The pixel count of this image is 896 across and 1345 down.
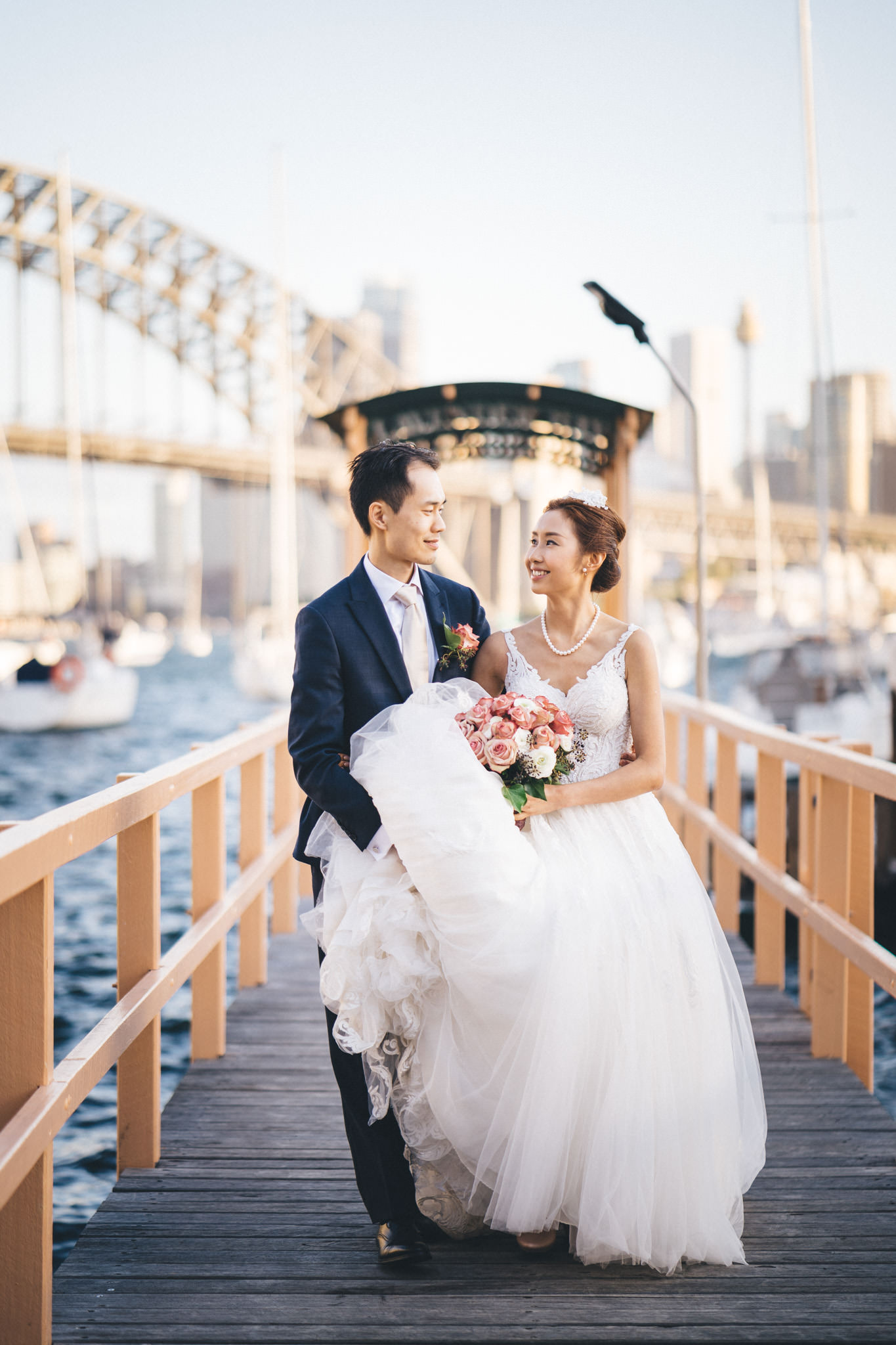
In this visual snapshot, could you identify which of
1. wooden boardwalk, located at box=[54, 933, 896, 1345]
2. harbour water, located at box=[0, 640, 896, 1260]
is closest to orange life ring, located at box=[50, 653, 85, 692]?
harbour water, located at box=[0, 640, 896, 1260]

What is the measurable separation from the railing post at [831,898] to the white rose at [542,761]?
1.36 meters

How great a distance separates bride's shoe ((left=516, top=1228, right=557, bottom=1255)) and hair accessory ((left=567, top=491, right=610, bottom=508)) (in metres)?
1.60

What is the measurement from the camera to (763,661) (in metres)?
20.7

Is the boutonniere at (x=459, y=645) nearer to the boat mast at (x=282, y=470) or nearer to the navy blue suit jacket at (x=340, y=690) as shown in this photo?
the navy blue suit jacket at (x=340, y=690)

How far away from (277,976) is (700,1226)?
8.86 feet

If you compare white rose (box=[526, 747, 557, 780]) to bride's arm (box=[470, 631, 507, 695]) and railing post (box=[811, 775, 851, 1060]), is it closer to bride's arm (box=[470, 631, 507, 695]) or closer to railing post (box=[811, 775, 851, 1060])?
bride's arm (box=[470, 631, 507, 695])

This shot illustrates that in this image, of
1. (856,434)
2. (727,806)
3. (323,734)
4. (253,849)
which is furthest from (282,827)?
(856,434)

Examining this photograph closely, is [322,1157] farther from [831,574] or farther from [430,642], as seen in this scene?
[831,574]

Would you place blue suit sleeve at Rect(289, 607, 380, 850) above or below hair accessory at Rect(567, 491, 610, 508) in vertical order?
below

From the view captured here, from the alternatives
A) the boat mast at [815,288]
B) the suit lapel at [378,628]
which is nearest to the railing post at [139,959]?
the suit lapel at [378,628]

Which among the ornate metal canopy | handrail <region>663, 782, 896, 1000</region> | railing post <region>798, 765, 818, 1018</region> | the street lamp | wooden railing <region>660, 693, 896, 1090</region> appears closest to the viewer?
handrail <region>663, 782, 896, 1000</region>

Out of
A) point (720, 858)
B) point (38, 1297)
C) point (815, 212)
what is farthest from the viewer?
point (815, 212)

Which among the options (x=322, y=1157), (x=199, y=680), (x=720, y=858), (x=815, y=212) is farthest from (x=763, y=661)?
(x=199, y=680)

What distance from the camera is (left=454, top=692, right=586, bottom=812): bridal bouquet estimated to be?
238 cm
